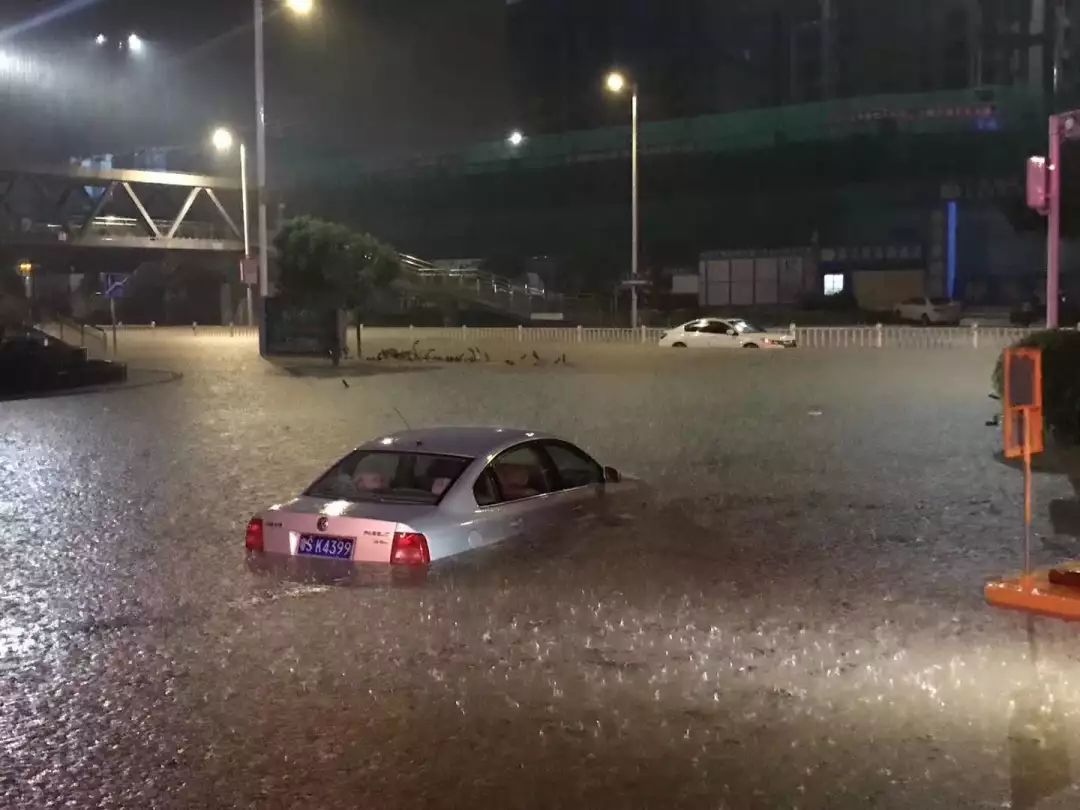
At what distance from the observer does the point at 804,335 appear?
147 feet

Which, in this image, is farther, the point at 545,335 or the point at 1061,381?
the point at 545,335

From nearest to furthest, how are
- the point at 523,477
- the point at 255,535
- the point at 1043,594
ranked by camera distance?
the point at 1043,594, the point at 255,535, the point at 523,477

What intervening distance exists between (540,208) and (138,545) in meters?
67.5

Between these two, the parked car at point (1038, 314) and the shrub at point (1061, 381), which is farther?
the parked car at point (1038, 314)

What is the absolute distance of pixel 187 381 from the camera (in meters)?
30.6

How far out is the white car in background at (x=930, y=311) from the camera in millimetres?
54250

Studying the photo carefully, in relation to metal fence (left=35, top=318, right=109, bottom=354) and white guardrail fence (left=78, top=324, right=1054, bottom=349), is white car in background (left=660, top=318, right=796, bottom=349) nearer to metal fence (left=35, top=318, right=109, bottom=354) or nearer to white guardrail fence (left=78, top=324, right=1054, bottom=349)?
white guardrail fence (left=78, top=324, right=1054, bottom=349)

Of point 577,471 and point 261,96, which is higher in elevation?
point 261,96

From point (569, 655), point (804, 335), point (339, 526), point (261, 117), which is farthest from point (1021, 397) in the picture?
point (804, 335)

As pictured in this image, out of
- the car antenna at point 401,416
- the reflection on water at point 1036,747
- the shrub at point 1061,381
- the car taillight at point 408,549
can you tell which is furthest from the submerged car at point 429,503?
the car antenna at point 401,416

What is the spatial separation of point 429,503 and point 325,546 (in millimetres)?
805

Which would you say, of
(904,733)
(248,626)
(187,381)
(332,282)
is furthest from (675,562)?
(332,282)

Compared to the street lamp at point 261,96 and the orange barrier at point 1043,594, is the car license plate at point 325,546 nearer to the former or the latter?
the orange barrier at point 1043,594

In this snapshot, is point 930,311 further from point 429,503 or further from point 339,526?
point 339,526
